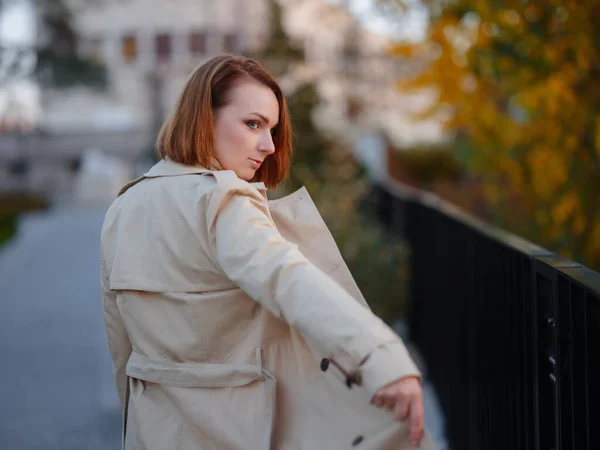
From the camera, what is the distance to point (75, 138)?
4828 centimetres

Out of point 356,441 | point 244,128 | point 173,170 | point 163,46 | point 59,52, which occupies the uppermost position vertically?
point 244,128

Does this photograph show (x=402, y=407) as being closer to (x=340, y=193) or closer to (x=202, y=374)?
(x=202, y=374)

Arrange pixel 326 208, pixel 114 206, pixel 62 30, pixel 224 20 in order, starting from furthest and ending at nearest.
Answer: pixel 224 20
pixel 62 30
pixel 326 208
pixel 114 206

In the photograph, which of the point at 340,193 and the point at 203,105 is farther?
the point at 340,193

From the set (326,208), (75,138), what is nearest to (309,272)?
(326,208)

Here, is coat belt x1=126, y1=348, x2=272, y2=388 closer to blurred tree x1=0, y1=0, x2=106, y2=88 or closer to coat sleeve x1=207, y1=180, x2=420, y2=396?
coat sleeve x1=207, y1=180, x2=420, y2=396

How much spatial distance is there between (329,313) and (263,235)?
0.27 m

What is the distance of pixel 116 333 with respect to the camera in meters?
2.79

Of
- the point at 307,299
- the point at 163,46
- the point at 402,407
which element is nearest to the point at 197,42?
the point at 163,46

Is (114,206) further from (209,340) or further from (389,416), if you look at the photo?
(389,416)

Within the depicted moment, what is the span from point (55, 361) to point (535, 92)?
4510 mm

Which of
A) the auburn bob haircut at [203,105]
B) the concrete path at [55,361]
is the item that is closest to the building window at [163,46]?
the concrete path at [55,361]

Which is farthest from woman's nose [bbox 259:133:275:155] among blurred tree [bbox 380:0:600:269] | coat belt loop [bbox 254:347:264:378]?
blurred tree [bbox 380:0:600:269]

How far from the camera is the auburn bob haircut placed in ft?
8.23
